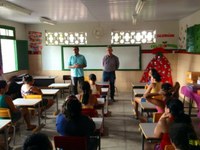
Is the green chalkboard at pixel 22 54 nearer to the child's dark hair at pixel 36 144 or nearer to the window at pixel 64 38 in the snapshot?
the window at pixel 64 38

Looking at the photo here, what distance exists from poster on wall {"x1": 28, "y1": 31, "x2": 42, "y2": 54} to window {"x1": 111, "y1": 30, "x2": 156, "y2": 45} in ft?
9.66

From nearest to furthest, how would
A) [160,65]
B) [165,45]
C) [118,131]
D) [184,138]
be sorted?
1. [184,138]
2. [118,131]
3. [160,65]
4. [165,45]

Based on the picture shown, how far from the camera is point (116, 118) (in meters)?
5.76

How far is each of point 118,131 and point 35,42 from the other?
5854mm

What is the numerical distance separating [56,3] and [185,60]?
4.87m

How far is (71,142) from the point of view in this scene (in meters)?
2.44

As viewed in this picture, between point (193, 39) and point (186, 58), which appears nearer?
point (193, 39)

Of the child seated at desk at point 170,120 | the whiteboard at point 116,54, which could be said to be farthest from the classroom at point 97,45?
the child seated at desk at point 170,120

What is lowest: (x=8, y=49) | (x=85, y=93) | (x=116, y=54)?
(x=85, y=93)

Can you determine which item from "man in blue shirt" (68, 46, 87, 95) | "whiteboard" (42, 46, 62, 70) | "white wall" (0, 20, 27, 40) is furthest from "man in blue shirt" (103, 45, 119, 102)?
"white wall" (0, 20, 27, 40)

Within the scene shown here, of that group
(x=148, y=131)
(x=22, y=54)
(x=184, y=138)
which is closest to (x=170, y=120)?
(x=148, y=131)

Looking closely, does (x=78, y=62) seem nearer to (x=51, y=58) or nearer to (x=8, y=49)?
(x=51, y=58)

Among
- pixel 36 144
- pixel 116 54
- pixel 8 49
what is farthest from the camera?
pixel 116 54

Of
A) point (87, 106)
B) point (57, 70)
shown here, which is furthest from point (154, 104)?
point (57, 70)
